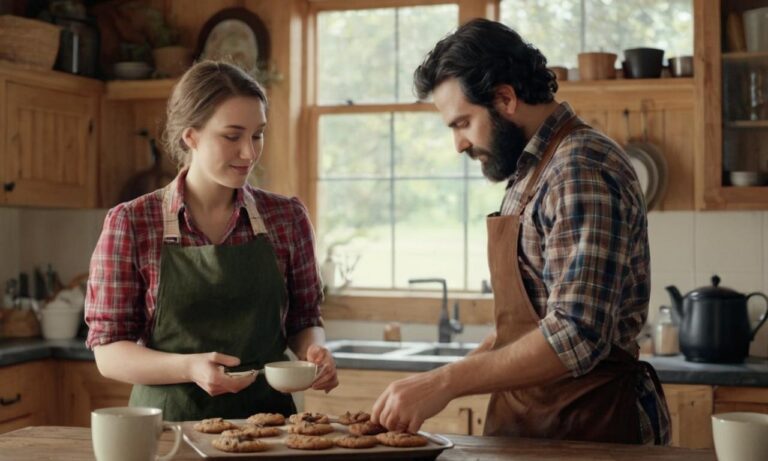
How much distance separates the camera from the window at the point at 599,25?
4465 mm

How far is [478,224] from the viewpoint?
15.4 feet

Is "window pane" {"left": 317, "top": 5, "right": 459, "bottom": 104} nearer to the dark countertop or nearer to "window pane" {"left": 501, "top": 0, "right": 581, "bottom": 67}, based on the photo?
"window pane" {"left": 501, "top": 0, "right": 581, "bottom": 67}

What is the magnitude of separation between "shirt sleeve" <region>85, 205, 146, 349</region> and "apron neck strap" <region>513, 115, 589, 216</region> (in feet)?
3.21

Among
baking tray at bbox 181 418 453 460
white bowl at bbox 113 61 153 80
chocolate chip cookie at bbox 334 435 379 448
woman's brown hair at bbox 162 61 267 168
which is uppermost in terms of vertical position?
white bowl at bbox 113 61 153 80

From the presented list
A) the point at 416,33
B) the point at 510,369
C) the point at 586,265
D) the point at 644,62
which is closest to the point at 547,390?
the point at 510,369

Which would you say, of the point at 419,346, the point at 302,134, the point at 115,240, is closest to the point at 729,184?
the point at 419,346

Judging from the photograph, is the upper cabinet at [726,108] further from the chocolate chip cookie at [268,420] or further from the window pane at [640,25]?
the chocolate chip cookie at [268,420]

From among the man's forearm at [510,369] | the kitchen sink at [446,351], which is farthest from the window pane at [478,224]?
the man's forearm at [510,369]

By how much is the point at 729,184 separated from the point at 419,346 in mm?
1428

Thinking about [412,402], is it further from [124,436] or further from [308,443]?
[124,436]

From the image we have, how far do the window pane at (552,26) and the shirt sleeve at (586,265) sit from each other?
8.58 ft

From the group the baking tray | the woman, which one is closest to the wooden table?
the baking tray

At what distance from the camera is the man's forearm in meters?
1.99

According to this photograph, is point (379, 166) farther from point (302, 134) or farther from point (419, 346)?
point (419, 346)
